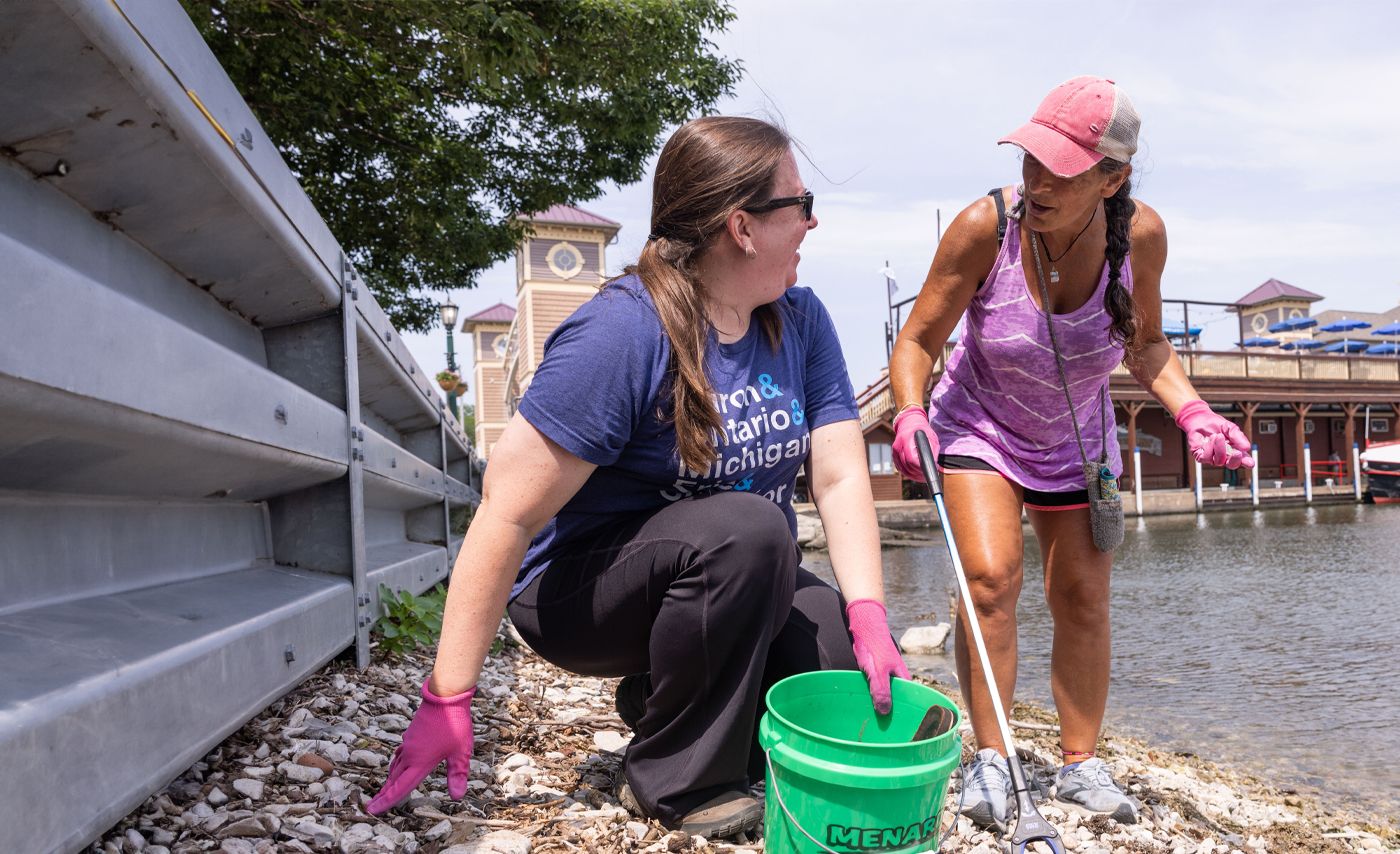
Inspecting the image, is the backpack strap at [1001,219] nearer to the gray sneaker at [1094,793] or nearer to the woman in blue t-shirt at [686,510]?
the woman in blue t-shirt at [686,510]

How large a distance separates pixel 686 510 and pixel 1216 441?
1.48 meters

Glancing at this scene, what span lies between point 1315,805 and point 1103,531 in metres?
1.41

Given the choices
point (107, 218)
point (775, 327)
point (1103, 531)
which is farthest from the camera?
point (1103, 531)

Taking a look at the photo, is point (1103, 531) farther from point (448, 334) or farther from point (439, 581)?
point (448, 334)

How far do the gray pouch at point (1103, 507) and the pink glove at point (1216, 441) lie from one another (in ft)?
0.76

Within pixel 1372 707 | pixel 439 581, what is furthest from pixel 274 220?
pixel 1372 707

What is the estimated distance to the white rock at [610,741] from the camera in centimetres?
263

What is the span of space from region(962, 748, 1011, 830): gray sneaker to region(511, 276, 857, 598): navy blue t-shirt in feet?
2.47

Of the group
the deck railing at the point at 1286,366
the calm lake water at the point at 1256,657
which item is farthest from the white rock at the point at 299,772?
the deck railing at the point at 1286,366

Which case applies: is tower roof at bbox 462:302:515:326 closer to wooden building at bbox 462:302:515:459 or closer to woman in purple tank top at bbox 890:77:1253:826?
wooden building at bbox 462:302:515:459

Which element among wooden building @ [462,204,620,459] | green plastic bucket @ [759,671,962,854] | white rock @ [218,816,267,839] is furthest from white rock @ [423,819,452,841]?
wooden building @ [462,204,620,459]

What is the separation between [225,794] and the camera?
1.85 meters

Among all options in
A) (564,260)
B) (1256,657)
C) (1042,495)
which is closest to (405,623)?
(1042,495)

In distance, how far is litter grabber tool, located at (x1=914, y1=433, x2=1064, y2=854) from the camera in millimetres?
1742
